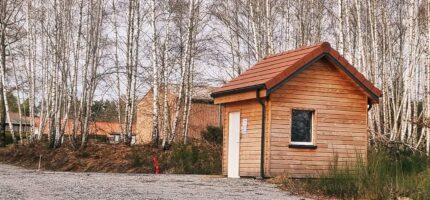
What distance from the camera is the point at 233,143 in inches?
744

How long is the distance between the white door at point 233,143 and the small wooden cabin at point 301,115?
30mm

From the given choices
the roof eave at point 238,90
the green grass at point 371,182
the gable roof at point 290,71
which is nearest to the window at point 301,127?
the gable roof at point 290,71

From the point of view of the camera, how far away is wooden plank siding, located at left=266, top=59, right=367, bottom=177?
56.2 ft

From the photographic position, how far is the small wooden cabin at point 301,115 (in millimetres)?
17125

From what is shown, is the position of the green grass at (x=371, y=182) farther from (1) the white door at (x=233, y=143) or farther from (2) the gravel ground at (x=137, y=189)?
(1) the white door at (x=233, y=143)

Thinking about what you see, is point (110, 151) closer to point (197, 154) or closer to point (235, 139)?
point (197, 154)

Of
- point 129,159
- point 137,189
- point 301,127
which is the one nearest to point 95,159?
point 129,159

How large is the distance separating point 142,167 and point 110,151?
3.11 meters

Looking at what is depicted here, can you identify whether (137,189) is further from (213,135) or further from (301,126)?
(213,135)

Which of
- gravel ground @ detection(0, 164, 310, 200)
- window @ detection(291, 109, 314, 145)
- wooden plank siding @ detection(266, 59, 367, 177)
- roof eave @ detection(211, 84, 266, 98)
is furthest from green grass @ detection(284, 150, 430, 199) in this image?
roof eave @ detection(211, 84, 266, 98)

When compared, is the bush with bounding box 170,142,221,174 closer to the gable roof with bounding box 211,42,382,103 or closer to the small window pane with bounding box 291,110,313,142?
the gable roof with bounding box 211,42,382,103

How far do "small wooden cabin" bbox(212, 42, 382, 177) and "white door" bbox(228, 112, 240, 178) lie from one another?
3cm

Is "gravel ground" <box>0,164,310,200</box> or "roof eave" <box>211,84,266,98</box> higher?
"roof eave" <box>211,84,266,98</box>

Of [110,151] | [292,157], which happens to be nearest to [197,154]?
[110,151]
